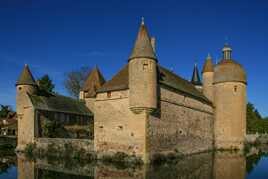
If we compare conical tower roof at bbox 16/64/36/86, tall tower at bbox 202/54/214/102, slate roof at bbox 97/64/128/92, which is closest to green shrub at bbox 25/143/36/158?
conical tower roof at bbox 16/64/36/86

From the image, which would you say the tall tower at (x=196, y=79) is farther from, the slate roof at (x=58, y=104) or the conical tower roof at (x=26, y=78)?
the conical tower roof at (x=26, y=78)

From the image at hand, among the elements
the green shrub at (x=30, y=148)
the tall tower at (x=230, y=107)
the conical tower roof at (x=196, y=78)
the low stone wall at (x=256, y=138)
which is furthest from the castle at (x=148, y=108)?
the low stone wall at (x=256, y=138)

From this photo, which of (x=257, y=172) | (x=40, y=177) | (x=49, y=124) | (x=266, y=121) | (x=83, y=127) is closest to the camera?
(x=40, y=177)

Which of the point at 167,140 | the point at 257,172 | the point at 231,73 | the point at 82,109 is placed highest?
the point at 231,73

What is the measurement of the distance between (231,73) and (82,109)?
58.5ft

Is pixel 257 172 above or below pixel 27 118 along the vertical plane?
below

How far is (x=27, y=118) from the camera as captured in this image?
29.1m

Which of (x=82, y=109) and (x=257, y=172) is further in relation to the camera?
(x=82, y=109)

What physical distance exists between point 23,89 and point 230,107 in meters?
22.1

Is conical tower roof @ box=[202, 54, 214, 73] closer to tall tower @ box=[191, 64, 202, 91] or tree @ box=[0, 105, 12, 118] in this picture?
tall tower @ box=[191, 64, 202, 91]

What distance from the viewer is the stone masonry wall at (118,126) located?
20334mm

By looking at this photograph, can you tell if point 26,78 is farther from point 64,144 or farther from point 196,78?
point 196,78

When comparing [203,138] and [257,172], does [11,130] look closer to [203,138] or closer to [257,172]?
[203,138]

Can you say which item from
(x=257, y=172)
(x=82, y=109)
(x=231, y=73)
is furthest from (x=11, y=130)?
(x=257, y=172)
